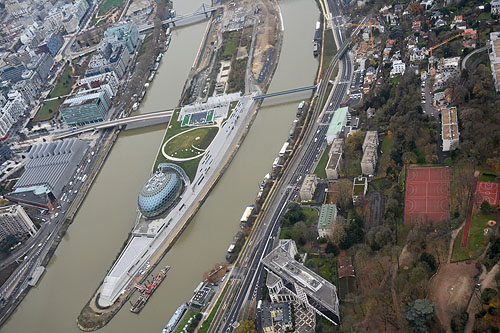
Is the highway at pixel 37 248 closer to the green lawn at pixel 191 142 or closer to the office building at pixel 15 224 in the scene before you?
the office building at pixel 15 224

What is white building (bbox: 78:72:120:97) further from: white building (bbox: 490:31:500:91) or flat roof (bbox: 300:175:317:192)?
white building (bbox: 490:31:500:91)

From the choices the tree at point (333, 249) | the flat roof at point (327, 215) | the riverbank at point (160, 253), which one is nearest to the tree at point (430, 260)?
the tree at point (333, 249)

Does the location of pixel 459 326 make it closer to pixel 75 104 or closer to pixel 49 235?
pixel 49 235

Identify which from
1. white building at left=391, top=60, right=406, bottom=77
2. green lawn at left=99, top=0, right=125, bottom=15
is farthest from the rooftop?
green lawn at left=99, top=0, right=125, bottom=15

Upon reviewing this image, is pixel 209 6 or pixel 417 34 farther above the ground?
pixel 209 6

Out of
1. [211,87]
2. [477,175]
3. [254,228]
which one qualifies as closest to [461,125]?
[477,175]

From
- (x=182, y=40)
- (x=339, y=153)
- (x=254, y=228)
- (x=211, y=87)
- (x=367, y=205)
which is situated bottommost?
(x=254, y=228)
